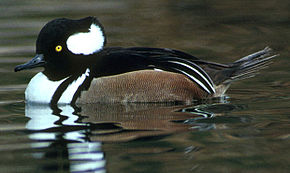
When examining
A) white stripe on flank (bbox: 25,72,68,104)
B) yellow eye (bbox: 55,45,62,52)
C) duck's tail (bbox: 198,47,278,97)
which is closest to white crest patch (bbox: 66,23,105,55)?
yellow eye (bbox: 55,45,62,52)

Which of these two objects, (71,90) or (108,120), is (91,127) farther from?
(71,90)

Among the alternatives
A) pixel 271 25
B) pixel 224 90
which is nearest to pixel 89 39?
pixel 224 90

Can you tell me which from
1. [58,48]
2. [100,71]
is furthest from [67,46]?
[100,71]

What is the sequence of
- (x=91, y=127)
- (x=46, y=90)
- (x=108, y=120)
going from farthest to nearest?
(x=46, y=90), (x=108, y=120), (x=91, y=127)

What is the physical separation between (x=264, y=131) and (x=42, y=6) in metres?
11.3

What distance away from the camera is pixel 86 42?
927 centimetres

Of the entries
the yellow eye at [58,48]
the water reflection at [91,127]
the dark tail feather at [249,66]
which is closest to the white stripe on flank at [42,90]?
the water reflection at [91,127]

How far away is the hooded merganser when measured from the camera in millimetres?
9070

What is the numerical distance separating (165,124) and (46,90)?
7.10 ft

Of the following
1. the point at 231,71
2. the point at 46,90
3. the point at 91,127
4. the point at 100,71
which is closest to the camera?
the point at 91,127

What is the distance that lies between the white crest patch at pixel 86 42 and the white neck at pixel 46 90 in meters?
0.30

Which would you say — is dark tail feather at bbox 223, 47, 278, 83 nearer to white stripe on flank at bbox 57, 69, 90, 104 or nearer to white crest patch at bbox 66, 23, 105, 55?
white crest patch at bbox 66, 23, 105, 55

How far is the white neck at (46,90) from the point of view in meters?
9.20

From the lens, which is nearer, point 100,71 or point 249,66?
point 100,71
